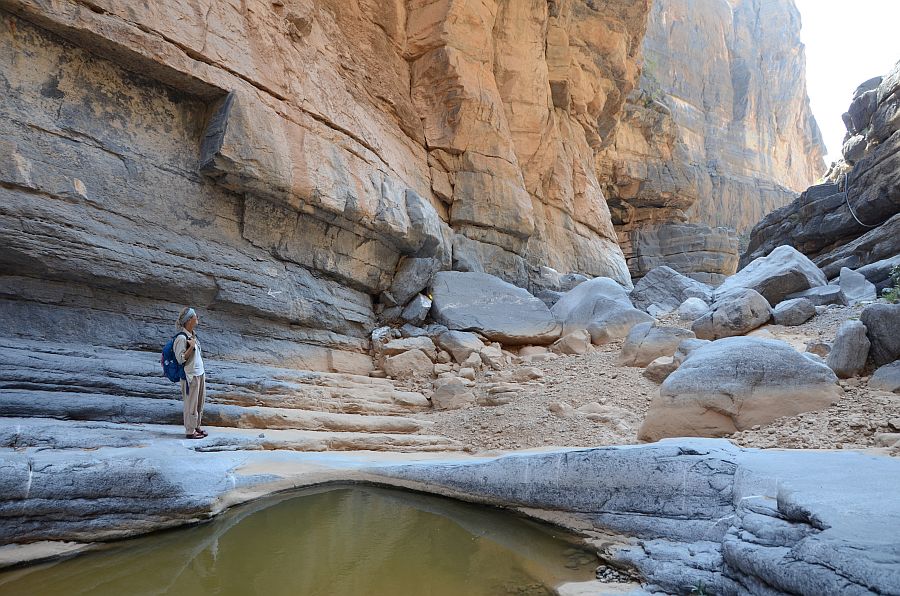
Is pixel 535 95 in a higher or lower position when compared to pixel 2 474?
higher

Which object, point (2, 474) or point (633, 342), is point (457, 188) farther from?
point (2, 474)

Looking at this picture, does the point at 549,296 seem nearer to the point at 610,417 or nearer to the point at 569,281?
the point at 569,281

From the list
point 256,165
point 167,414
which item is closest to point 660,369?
point 167,414

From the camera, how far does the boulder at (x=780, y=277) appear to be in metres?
10.8

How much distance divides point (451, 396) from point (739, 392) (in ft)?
14.0

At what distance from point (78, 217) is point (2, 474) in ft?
12.7

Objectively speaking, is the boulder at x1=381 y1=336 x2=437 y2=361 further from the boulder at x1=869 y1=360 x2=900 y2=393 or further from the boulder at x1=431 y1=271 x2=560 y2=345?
the boulder at x1=869 y1=360 x2=900 y2=393

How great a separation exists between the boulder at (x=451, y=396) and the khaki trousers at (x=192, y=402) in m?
3.87

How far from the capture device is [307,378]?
7785mm

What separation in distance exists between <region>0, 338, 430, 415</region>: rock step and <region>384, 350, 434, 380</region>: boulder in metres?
0.30

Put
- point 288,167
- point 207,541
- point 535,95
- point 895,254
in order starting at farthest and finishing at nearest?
point 535,95 < point 895,254 < point 288,167 < point 207,541

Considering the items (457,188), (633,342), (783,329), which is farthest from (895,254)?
(457,188)

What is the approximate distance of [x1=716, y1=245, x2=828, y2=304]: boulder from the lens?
10.8m

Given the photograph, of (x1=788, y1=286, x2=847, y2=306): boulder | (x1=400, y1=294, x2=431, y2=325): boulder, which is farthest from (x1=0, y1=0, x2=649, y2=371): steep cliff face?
(x1=788, y1=286, x2=847, y2=306): boulder
